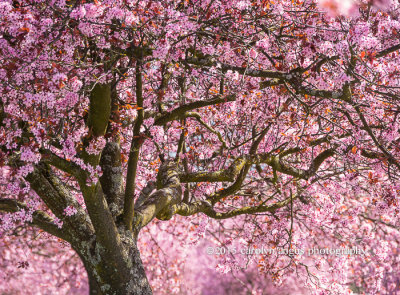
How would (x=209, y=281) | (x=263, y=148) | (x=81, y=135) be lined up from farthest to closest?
(x=209, y=281) < (x=263, y=148) < (x=81, y=135)

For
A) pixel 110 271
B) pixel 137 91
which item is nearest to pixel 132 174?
pixel 137 91

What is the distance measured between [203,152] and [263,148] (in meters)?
1.21

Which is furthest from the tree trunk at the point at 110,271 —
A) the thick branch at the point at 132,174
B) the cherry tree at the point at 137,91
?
the thick branch at the point at 132,174

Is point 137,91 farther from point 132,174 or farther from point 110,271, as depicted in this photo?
point 110,271

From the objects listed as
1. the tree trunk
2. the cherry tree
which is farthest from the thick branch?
the tree trunk

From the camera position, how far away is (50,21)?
428 centimetres

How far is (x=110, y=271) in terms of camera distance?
517cm

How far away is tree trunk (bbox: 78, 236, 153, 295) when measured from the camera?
16.9 feet

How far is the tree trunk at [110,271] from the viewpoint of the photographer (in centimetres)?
516

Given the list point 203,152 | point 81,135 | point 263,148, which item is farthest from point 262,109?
point 81,135

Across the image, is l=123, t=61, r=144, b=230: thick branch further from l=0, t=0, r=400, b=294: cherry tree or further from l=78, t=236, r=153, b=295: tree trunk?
l=78, t=236, r=153, b=295: tree trunk

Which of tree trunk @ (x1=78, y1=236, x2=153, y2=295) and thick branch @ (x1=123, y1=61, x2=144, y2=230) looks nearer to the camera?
tree trunk @ (x1=78, y1=236, x2=153, y2=295)

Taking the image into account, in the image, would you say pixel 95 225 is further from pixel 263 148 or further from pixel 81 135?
pixel 263 148

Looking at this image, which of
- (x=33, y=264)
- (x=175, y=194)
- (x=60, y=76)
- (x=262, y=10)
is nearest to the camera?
(x=60, y=76)
